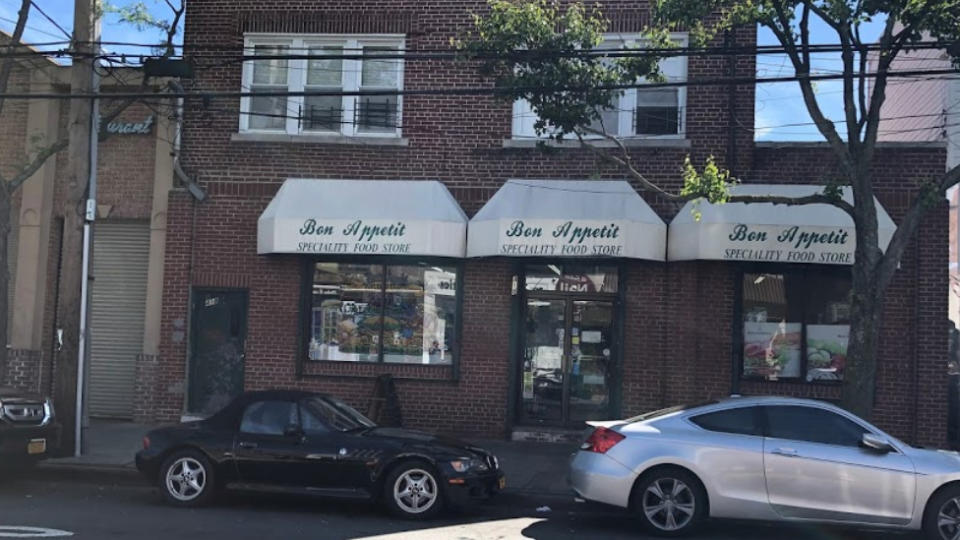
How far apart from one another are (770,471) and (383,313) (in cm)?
768

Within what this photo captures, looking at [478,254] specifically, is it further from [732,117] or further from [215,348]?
[215,348]

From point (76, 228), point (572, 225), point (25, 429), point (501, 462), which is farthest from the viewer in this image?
point (572, 225)

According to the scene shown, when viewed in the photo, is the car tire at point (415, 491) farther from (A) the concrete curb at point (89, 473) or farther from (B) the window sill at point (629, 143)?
(B) the window sill at point (629, 143)

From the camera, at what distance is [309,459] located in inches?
353

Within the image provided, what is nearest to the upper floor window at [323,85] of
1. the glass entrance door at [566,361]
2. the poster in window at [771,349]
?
the glass entrance door at [566,361]

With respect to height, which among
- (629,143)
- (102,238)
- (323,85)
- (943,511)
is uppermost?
(323,85)

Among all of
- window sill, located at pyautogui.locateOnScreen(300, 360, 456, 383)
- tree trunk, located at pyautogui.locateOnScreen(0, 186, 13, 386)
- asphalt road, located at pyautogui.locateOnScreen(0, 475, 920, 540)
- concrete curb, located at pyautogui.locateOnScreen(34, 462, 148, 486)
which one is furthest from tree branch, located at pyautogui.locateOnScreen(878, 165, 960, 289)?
tree trunk, located at pyautogui.locateOnScreen(0, 186, 13, 386)

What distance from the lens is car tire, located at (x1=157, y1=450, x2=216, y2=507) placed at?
9211 mm

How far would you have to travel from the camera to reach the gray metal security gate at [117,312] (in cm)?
1559

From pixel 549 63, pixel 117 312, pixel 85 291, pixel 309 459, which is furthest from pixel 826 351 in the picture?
pixel 117 312

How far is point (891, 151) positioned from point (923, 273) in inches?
73.9

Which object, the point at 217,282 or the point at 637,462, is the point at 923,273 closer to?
the point at 637,462

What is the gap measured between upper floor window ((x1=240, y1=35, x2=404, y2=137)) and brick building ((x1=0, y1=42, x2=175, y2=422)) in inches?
64.0

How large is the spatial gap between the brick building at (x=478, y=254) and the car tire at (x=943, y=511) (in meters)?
5.22
